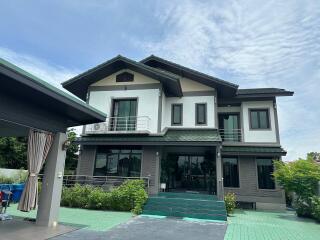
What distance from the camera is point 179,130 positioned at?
16484 millimetres

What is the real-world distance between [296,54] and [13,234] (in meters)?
13.3

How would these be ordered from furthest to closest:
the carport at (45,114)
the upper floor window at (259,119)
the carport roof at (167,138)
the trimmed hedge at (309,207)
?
1. the upper floor window at (259,119)
2. the carport roof at (167,138)
3. the trimmed hedge at (309,207)
4. the carport at (45,114)

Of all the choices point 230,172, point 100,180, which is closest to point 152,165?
point 100,180

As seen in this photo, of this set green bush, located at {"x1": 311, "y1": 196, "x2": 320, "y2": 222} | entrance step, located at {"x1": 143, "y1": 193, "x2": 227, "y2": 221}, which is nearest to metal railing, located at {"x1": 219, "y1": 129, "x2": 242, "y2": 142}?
green bush, located at {"x1": 311, "y1": 196, "x2": 320, "y2": 222}

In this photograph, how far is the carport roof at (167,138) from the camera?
14.1m

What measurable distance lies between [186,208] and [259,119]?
8700 mm

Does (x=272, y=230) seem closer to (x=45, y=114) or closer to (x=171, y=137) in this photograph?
(x=171, y=137)

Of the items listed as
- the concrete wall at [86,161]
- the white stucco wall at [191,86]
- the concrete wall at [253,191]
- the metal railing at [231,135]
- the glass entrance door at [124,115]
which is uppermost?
the white stucco wall at [191,86]

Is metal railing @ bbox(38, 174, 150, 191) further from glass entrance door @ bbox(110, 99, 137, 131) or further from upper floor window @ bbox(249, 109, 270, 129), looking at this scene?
upper floor window @ bbox(249, 109, 270, 129)

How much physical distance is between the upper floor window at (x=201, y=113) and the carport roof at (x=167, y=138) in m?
0.70

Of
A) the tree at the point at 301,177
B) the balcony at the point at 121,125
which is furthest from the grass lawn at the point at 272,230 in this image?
the balcony at the point at 121,125

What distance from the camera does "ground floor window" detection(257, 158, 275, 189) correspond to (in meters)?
15.6

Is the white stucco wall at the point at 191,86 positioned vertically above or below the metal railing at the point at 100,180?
above

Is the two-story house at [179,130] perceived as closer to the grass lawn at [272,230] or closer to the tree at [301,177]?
the tree at [301,177]
